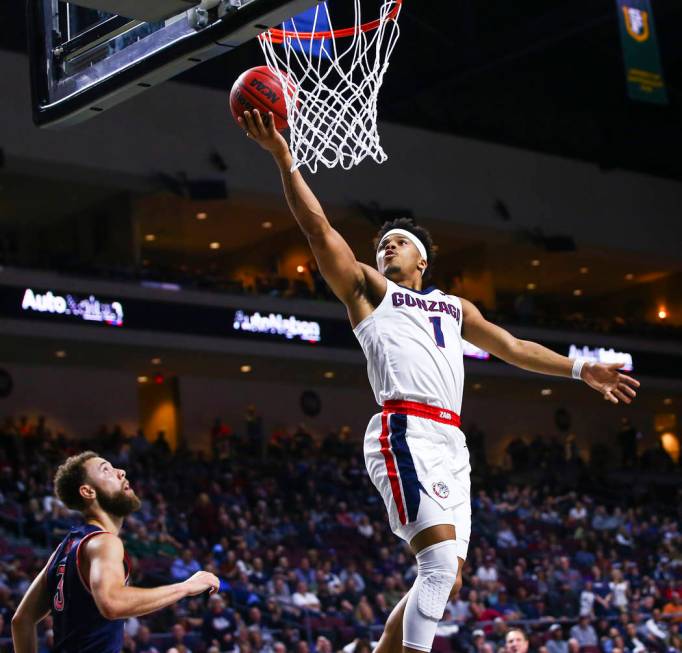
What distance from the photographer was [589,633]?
16.1 m

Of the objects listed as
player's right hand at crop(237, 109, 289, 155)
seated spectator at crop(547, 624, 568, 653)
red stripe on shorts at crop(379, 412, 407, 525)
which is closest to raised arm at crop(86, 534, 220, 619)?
red stripe on shorts at crop(379, 412, 407, 525)

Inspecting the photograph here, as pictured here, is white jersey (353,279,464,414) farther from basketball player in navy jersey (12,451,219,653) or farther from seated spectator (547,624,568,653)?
seated spectator (547,624,568,653)

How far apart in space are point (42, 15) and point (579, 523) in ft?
68.6

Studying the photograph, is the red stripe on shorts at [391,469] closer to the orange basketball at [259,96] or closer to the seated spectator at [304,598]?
the orange basketball at [259,96]

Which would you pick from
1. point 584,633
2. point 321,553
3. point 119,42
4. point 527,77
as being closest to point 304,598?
point 321,553

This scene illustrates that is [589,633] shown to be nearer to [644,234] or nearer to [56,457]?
[56,457]

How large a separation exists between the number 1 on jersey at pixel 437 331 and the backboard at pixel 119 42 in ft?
5.05

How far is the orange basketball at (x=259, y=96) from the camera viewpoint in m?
5.09

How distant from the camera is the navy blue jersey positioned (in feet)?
15.0

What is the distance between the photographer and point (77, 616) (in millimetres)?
4594

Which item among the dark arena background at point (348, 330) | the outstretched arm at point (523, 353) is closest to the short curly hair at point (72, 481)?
the outstretched arm at point (523, 353)

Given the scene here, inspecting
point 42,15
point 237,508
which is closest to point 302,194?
point 42,15

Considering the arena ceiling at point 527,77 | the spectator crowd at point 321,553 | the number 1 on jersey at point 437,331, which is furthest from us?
the arena ceiling at point 527,77

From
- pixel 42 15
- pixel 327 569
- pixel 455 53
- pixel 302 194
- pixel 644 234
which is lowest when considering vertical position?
pixel 327 569
